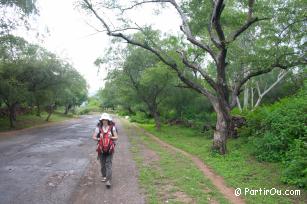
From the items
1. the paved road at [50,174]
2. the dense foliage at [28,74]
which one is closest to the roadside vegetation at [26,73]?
the dense foliage at [28,74]

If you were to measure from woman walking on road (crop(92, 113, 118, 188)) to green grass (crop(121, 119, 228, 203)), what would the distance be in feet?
3.24

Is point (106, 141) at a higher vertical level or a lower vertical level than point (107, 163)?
higher

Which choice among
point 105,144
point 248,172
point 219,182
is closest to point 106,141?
point 105,144

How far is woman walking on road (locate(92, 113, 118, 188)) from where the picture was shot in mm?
6559

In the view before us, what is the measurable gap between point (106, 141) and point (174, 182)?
2.17m

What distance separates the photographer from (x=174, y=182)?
7.16 m

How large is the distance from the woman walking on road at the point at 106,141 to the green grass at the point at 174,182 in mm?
989

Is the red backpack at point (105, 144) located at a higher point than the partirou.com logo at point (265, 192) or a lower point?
higher

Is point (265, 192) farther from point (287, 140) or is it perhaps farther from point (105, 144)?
point (105, 144)

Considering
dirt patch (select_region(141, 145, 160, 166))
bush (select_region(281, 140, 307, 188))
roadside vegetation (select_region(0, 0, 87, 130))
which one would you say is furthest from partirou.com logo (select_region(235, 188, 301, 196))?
roadside vegetation (select_region(0, 0, 87, 130))

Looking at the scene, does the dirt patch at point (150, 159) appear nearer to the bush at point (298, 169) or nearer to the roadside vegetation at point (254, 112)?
the roadside vegetation at point (254, 112)

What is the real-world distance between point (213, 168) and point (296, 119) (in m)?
3.30

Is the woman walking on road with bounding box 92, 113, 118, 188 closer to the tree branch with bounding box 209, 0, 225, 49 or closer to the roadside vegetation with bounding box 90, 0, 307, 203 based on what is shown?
the roadside vegetation with bounding box 90, 0, 307, 203

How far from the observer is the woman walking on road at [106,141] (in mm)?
6559
